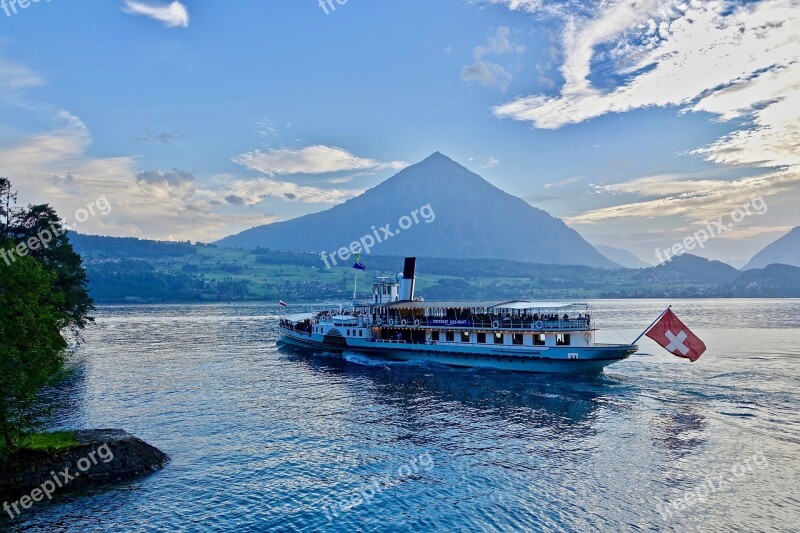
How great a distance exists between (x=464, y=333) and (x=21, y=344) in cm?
5404

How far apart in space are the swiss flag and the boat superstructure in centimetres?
1056

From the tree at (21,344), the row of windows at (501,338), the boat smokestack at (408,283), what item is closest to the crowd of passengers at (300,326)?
the boat smokestack at (408,283)

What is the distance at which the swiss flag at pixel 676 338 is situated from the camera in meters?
48.7

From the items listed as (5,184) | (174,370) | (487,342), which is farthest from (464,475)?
(5,184)

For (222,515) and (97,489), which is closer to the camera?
(222,515)

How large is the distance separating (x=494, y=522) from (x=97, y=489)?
2341 cm

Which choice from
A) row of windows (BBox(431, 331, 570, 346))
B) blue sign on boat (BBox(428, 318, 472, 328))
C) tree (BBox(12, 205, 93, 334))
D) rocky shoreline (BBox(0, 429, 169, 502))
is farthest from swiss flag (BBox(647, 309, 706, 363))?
tree (BBox(12, 205, 93, 334))

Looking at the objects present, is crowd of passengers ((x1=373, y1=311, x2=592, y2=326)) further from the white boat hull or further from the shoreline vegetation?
the shoreline vegetation

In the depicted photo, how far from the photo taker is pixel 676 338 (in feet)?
160

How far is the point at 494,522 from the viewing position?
85.5 ft

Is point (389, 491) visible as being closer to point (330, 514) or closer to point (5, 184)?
point (330, 514)

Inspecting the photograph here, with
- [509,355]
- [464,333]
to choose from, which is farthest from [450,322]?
[509,355]

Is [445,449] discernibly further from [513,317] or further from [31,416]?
[513,317]

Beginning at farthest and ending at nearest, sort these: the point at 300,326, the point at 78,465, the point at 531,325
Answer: the point at 300,326 → the point at 531,325 → the point at 78,465
